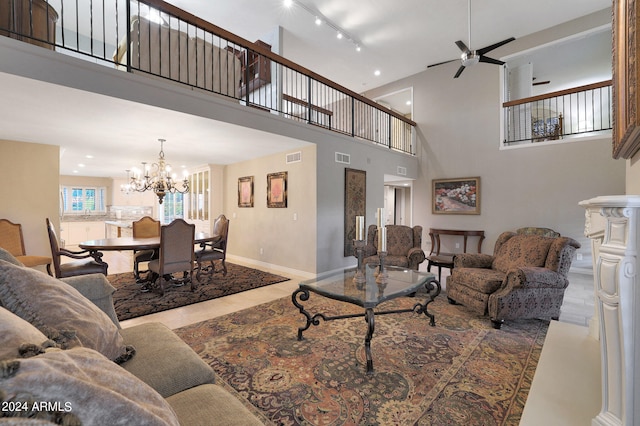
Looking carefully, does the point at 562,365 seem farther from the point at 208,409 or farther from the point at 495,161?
the point at 495,161

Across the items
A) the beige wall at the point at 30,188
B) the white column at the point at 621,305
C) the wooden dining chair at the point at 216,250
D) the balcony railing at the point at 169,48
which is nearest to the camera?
the white column at the point at 621,305

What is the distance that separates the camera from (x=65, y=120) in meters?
3.40

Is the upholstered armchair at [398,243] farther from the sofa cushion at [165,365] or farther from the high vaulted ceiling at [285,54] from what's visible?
the sofa cushion at [165,365]

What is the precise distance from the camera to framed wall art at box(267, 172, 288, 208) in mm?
5375

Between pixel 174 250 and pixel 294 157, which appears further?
pixel 294 157

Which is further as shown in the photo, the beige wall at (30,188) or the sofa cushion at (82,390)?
the beige wall at (30,188)

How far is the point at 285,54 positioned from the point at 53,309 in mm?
7126

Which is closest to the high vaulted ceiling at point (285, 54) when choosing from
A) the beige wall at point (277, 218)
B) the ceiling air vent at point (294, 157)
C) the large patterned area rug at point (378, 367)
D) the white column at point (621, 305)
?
the ceiling air vent at point (294, 157)

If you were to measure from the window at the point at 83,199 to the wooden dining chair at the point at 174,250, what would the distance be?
25.7 ft

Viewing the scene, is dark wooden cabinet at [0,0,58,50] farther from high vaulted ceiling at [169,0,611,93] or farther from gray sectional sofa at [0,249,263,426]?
gray sectional sofa at [0,249,263,426]

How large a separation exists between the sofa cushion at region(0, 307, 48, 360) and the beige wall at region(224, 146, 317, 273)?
4217 mm

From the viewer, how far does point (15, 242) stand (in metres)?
4.06

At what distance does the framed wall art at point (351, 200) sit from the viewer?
17.7 ft

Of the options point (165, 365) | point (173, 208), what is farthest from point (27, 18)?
point (173, 208)
